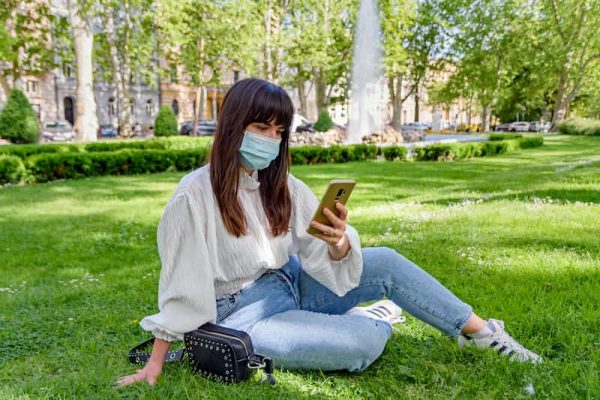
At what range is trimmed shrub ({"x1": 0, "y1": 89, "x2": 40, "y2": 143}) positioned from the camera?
19.4 m

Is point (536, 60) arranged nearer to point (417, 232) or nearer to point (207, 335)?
point (417, 232)

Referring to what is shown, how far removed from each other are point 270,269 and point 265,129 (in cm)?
71

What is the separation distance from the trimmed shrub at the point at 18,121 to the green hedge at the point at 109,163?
297 inches

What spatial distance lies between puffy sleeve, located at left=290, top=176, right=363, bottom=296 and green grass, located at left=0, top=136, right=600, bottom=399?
0.47 metres

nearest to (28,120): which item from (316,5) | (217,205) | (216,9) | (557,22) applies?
(216,9)

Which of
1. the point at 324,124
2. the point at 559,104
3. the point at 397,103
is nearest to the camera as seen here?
the point at 324,124

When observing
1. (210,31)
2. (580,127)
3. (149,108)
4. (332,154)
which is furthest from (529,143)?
(149,108)

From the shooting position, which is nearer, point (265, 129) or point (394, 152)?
point (265, 129)

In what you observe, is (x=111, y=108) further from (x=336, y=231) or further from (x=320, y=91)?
(x=336, y=231)

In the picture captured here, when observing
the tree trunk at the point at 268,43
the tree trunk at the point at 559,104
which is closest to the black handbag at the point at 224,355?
the tree trunk at the point at 268,43

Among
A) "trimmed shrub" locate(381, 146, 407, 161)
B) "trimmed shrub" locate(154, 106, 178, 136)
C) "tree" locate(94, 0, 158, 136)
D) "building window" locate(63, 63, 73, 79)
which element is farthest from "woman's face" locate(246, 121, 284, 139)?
"building window" locate(63, 63, 73, 79)

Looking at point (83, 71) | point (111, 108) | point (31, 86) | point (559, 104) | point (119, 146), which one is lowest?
point (119, 146)

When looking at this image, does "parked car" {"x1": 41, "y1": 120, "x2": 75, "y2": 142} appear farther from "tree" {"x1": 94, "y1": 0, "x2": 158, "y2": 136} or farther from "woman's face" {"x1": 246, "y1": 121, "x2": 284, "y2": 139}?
"woman's face" {"x1": 246, "y1": 121, "x2": 284, "y2": 139}

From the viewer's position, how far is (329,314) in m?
2.74
